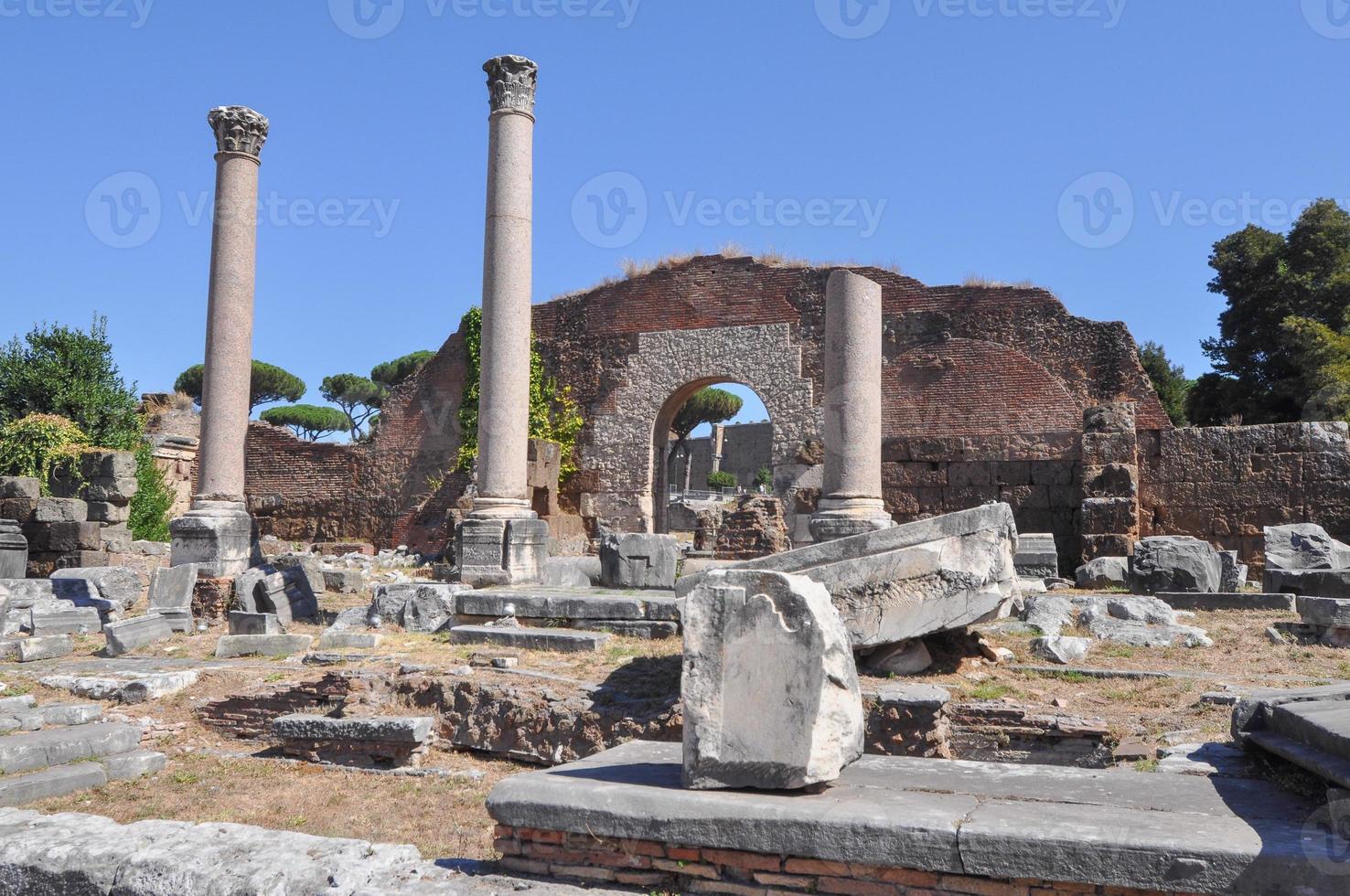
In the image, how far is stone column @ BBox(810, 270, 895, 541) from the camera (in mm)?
11508

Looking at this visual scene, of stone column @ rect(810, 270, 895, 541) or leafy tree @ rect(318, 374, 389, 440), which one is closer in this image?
stone column @ rect(810, 270, 895, 541)

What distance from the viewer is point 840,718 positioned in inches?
155

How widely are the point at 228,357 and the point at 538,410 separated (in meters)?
7.38

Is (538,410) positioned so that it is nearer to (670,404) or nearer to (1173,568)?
(670,404)

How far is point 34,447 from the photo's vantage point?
18219 mm

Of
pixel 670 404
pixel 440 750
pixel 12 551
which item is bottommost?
pixel 440 750

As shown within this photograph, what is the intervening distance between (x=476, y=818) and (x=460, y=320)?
1578 centimetres

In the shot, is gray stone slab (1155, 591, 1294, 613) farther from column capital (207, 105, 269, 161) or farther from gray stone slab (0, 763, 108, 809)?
column capital (207, 105, 269, 161)

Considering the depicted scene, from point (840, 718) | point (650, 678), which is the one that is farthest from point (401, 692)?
point (840, 718)

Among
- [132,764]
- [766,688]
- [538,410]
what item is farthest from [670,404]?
[766,688]

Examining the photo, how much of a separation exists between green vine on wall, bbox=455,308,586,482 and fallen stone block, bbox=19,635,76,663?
9935mm

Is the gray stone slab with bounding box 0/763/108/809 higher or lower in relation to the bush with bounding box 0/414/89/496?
lower

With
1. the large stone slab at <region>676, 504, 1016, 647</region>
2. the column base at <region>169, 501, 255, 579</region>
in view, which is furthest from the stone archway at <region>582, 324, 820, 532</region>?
the large stone slab at <region>676, 504, 1016, 647</region>

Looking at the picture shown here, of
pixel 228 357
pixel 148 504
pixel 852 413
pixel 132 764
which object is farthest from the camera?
pixel 148 504
